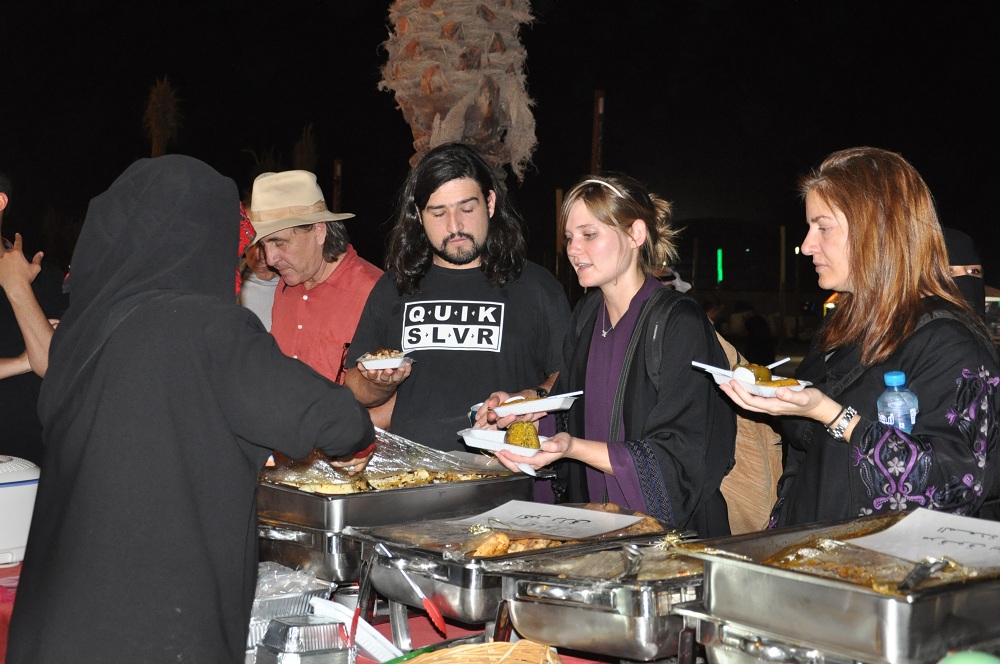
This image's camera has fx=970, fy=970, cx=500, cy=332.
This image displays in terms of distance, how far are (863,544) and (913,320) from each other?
595 mm

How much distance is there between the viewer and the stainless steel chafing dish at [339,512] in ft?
7.34

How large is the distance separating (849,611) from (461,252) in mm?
2213

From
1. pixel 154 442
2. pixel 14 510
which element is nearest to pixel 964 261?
pixel 154 442

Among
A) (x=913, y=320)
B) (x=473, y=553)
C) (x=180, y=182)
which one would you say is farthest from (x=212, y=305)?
(x=913, y=320)

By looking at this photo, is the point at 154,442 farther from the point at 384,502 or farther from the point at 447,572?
the point at 384,502

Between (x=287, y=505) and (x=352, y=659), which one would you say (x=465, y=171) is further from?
(x=352, y=659)

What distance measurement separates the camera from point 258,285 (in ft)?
15.2

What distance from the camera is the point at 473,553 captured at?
6.24 feet

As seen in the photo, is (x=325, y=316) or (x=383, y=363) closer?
(x=383, y=363)

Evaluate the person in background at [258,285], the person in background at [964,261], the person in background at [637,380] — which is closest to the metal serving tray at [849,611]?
the person in background at [637,380]

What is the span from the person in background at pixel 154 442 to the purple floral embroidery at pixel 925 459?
102 centimetres

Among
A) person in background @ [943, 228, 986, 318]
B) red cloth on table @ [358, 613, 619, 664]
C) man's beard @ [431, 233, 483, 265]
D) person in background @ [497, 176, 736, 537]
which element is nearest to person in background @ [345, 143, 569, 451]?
man's beard @ [431, 233, 483, 265]

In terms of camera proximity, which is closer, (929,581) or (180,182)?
(929,581)

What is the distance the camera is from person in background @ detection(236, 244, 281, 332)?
4527 millimetres
